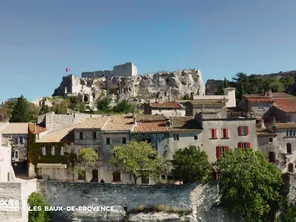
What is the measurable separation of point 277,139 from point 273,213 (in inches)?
349

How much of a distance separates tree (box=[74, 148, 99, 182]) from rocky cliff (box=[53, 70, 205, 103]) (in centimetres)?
4970

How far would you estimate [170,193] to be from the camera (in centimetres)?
3150

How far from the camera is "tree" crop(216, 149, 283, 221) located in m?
29.7

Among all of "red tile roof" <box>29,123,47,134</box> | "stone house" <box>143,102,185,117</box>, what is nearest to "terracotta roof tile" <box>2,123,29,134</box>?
"red tile roof" <box>29,123,47,134</box>

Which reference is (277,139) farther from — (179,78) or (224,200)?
(179,78)

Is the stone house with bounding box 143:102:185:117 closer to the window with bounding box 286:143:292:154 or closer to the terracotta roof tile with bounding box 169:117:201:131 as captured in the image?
the terracotta roof tile with bounding box 169:117:201:131

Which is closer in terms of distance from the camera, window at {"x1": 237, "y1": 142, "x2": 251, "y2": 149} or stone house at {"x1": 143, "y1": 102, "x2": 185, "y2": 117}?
window at {"x1": 237, "y1": 142, "x2": 251, "y2": 149}

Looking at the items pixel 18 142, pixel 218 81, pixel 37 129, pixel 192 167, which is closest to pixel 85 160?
pixel 37 129

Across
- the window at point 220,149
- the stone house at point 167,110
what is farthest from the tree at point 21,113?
the window at point 220,149

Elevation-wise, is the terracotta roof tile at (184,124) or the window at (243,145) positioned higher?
the terracotta roof tile at (184,124)

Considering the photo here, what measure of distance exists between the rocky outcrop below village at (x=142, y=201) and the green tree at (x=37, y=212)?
704 mm

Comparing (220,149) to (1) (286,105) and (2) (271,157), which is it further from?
(1) (286,105)

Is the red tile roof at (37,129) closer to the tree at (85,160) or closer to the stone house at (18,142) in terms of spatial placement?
the stone house at (18,142)

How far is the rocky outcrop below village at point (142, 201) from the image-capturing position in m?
31.1
